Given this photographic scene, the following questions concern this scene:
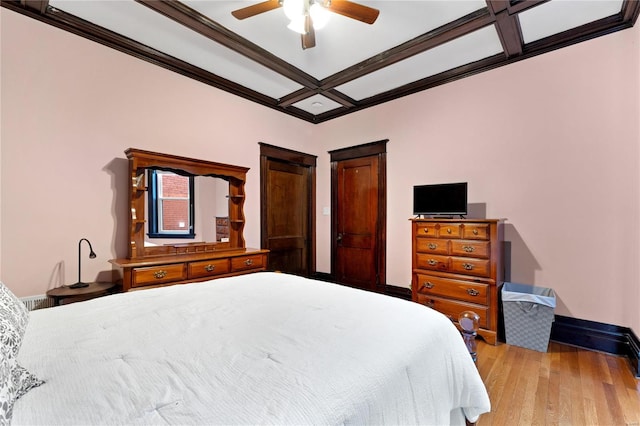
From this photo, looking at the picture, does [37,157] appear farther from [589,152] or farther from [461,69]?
[589,152]

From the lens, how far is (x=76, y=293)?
223 centimetres

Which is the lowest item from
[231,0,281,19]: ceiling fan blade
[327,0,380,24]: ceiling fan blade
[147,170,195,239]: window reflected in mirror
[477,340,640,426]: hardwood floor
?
[477,340,640,426]: hardwood floor

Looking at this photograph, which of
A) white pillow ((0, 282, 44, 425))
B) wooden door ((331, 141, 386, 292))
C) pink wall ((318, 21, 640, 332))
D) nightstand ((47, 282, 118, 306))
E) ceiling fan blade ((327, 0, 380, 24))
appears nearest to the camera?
white pillow ((0, 282, 44, 425))

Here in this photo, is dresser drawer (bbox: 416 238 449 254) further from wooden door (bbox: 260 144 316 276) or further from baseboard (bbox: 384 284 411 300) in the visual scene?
wooden door (bbox: 260 144 316 276)

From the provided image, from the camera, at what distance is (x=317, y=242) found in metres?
4.84

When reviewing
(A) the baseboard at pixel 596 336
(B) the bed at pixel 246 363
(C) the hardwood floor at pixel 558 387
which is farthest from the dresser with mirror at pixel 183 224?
(A) the baseboard at pixel 596 336

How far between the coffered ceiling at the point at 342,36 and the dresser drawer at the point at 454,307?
8.33ft

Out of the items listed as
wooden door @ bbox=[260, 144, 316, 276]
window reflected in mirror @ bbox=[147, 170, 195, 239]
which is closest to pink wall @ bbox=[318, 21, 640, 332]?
wooden door @ bbox=[260, 144, 316, 276]

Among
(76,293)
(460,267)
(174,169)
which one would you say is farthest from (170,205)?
(460,267)

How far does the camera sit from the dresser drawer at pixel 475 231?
8.88ft

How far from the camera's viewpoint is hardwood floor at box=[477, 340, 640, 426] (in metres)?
1.69

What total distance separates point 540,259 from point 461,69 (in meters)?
2.22

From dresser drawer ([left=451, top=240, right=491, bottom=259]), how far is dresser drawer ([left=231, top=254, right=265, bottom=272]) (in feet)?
6.94

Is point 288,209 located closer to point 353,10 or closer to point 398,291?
point 398,291
